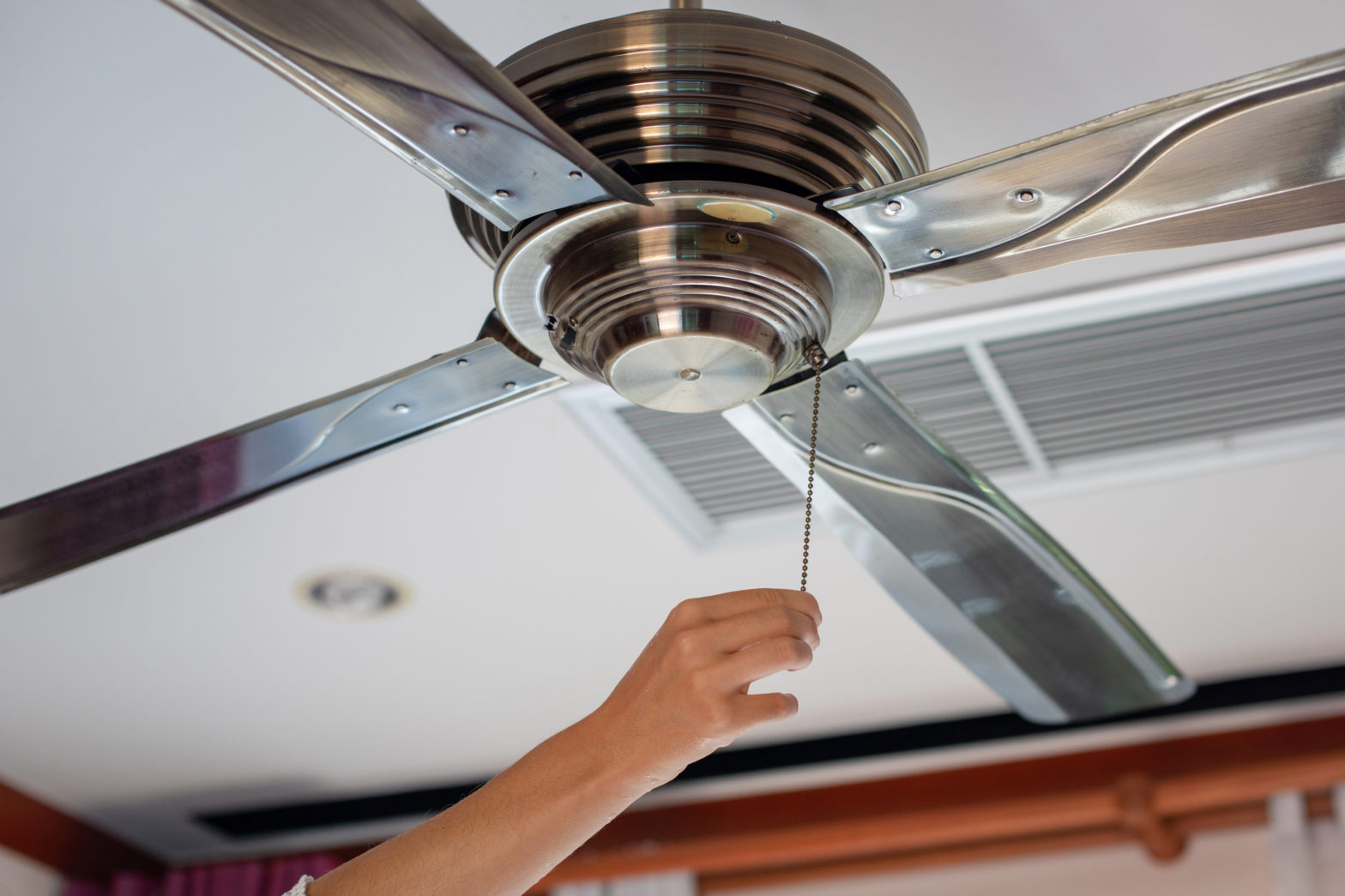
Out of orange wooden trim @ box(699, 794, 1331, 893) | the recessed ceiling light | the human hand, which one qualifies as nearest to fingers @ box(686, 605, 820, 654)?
the human hand

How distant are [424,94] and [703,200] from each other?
19 cm

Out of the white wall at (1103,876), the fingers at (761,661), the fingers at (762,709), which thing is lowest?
the fingers at (762,709)

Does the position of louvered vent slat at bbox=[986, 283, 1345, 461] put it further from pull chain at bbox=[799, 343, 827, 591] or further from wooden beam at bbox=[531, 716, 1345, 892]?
wooden beam at bbox=[531, 716, 1345, 892]

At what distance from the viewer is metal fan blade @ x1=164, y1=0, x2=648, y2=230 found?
58cm

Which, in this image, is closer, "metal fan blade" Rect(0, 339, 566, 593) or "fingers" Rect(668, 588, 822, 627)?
"fingers" Rect(668, 588, 822, 627)

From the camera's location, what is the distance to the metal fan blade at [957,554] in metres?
0.96

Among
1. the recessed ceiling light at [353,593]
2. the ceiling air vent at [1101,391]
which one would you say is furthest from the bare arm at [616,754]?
the recessed ceiling light at [353,593]

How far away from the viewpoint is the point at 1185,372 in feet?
4.81

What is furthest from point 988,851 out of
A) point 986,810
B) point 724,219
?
point 724,219

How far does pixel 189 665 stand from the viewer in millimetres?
2094

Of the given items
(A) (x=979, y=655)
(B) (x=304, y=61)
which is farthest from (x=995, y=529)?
(B) (x=304, y=61)

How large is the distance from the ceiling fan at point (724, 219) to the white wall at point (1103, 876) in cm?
152

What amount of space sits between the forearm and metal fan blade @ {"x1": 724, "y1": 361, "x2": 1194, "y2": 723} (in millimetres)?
290

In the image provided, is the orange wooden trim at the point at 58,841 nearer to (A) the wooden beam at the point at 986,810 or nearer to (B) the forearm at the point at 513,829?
(A) the wooden beam at the point at 986,810
